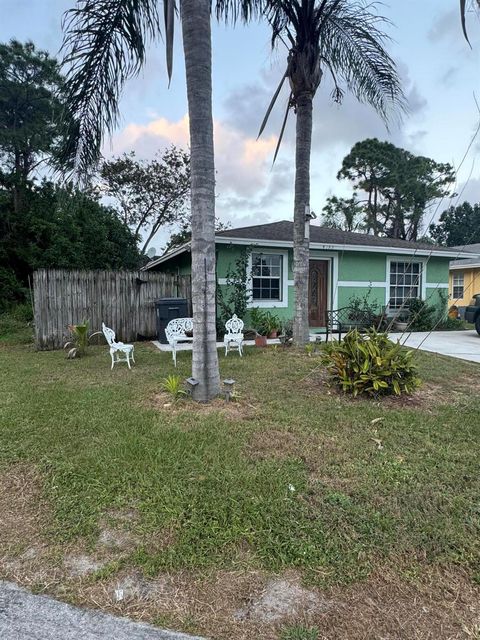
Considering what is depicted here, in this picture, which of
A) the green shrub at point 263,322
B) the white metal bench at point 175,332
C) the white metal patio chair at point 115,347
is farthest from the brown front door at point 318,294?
the white metal patio chair at point 115,347

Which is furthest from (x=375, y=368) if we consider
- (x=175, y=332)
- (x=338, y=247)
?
(x=338, y=247)

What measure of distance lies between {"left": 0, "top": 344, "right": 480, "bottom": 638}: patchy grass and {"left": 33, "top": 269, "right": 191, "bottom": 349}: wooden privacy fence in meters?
4.80

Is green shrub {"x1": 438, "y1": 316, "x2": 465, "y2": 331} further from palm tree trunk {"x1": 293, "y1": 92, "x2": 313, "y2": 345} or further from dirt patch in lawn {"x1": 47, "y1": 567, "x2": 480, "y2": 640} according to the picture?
dirt patch in lawn {"x1": 47, "y1": 567, "x2": 480, "y2": 640}

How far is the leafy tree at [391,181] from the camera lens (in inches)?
1106

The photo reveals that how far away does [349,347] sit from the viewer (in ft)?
15.9

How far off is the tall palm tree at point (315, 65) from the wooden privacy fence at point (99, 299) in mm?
3816

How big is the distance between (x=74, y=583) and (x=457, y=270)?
862 inches

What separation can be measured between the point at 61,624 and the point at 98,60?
6.63 metres

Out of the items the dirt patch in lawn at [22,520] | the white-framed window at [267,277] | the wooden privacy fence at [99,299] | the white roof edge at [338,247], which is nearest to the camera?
the dirt patch in lawn at [22,520]

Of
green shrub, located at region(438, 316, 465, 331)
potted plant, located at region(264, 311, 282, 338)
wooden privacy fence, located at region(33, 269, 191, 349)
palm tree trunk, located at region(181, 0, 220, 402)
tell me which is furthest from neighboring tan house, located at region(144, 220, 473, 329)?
palm tree trunk, located at region(181, 0, 220, 402)

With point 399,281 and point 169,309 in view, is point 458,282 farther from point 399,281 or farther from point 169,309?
point 169,309

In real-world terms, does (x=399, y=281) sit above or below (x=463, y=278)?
below

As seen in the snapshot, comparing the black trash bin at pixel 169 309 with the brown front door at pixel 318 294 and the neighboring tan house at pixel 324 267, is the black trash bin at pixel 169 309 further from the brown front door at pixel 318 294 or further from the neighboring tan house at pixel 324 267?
the brown front door at pixel 318 294

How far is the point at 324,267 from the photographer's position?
11.4m
